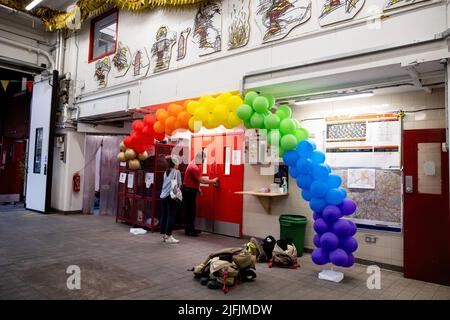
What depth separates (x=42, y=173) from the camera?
9.31 meters

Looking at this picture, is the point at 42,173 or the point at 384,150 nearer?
the point at 384,150

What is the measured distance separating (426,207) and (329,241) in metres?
1.41

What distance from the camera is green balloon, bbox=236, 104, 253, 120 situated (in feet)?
15.4

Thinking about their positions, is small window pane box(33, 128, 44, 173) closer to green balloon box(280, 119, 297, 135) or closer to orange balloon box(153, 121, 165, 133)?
orange balloon box(153, 121, 165, 133)

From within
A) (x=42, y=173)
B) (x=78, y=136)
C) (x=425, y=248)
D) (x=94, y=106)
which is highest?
(x=94, y=106)

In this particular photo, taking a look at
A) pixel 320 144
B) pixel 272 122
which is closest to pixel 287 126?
pixel 272 122

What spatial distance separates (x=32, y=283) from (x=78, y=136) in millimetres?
6467

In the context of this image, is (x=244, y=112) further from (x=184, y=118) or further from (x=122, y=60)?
(x=122, y=60)

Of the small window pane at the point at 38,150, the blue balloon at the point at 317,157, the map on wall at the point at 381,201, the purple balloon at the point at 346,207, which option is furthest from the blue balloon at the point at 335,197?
the small window pane at the point at 38,150

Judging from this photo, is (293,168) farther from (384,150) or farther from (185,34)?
(185,34)

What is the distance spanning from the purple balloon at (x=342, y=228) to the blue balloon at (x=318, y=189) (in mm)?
412

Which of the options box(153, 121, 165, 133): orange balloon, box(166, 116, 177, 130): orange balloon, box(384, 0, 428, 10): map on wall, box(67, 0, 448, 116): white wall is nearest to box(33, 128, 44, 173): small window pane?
box(67, 0, 448, 116): white wall
